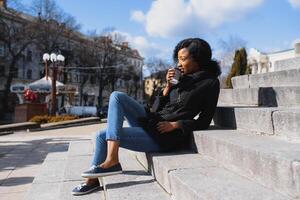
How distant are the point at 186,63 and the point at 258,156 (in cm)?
180

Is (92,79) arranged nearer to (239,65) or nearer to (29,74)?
(29,74)

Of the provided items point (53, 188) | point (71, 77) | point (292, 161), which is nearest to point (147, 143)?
point (53, 188)

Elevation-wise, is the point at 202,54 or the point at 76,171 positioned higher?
the point at 202,54

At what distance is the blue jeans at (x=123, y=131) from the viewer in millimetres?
3692

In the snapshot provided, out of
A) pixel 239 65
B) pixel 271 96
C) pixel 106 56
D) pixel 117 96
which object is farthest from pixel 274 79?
pixel 106 56

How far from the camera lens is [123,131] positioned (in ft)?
12.4

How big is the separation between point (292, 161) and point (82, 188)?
206 centimetres

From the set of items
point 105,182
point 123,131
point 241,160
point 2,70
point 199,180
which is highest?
point 2,70

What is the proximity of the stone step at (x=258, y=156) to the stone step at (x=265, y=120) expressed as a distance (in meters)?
0.09

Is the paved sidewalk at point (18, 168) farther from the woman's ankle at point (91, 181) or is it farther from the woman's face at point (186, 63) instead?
the woman's face at point (186, 63)

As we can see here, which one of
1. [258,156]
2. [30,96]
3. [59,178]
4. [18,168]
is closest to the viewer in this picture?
[258,156]

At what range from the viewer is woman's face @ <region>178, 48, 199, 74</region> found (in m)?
4.17

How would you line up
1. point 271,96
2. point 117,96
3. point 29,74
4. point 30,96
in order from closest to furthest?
1. point 117,96
2. point 271,96
3. point 30,96
4. point 29,74

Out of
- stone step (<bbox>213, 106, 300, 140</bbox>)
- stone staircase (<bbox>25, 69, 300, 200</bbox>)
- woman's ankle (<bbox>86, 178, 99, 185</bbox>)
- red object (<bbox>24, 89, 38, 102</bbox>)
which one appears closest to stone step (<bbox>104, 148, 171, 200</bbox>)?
stone staircase (<bbox>25, 69, 300, 200</bbox>)
